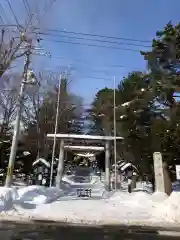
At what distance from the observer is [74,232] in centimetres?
796

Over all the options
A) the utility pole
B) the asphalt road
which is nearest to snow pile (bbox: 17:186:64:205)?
the utility pole

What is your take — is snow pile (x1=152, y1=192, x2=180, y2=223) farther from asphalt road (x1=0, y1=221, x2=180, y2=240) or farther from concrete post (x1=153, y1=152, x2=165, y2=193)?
concrete post (x1=153, y1=152, x2=165, y2=193)

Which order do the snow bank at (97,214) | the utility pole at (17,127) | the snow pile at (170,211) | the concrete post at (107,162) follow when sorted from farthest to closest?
the concrete post at (107,162), the utility pole at (17,127), the snow pile at (170,211), the snow bank at (97,214)

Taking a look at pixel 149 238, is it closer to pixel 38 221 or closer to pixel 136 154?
pixel 38 221

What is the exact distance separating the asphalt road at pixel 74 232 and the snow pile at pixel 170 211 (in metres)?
1.56

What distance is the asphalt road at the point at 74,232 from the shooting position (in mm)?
7328

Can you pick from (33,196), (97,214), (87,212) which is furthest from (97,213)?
(33,196)

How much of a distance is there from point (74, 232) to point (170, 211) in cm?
471

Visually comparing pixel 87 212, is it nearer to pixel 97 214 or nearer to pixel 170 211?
pixel 97 214

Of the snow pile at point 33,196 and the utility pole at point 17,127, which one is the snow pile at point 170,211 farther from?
the utility pole at point 17,127

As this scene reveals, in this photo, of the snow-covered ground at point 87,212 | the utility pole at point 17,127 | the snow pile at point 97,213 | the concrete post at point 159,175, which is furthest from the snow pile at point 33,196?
the concrete post at point 159,175

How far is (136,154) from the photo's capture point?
26.1m

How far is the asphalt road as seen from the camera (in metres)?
7.33

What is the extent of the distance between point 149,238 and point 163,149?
46.9 feet
